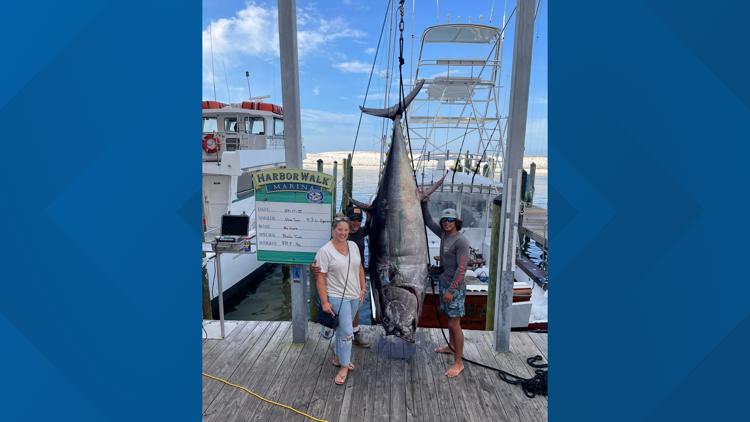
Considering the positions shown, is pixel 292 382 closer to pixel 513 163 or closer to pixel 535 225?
pixel 513 163

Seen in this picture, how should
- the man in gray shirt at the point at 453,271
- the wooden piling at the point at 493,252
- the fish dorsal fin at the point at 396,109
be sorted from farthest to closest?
the wooden piling at the point at 493,252 < the man in gray shirt at the point at 453,271 < the fish dorsal fin at the point at 396,109

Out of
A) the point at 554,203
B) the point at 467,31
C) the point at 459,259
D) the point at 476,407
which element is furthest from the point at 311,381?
the point at 467,31

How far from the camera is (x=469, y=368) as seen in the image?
329cm

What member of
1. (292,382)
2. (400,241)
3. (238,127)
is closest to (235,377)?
(292,382)

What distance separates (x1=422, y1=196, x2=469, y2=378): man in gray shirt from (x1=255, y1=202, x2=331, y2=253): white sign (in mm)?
1005

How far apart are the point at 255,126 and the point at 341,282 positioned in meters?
11.6

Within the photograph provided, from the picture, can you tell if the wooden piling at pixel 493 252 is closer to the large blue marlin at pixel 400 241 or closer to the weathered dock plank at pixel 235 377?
the large blue marlin at pixel 400 241

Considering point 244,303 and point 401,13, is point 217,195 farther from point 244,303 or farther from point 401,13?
point 401,13

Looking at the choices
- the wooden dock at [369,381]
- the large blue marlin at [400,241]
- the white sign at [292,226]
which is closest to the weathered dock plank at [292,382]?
the wooden dock at [369,381]

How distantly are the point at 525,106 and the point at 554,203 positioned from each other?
1955 mm

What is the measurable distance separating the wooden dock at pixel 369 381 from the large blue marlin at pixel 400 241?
1.42 ft

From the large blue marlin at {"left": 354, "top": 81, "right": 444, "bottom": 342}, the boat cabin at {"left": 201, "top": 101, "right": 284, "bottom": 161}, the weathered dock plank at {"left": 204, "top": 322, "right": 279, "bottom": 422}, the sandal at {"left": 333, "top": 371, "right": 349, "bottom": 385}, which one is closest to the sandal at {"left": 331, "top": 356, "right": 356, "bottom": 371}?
the sandal at {"left": 333, "top": 371, "right": 349, "bottom": 385}

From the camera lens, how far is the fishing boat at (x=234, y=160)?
970 centimetres

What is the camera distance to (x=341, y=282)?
10.1ft
